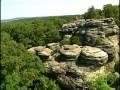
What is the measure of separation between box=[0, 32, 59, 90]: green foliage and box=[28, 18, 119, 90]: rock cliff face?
2.56 m

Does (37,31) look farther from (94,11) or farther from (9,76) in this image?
(9,76)

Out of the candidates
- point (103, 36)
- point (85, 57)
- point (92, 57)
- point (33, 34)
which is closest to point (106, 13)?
point (33, 34)

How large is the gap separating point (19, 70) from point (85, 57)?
11968mm

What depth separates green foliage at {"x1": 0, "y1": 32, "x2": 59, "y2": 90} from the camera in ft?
135

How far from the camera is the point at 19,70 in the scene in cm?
4325

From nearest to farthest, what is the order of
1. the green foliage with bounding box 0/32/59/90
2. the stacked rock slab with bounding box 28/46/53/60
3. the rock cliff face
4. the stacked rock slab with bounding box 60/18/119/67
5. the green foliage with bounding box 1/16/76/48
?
1. the green foliage with bounding box 0/32/59/90
2. the rock cliff face
3. the stacked rock slab with bounding box 28/46/53/60
4. the stacked rock slab with bounding box 60/18/119/67
5. the green foliage with bounding box 1/16/76/48

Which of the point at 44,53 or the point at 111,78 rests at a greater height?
the point at 44,53

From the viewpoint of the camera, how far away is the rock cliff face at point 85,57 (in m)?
47.0

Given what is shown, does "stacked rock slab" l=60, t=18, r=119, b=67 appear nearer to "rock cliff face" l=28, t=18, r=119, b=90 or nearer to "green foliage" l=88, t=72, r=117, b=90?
"rock cliff face" l=28, t=18, r=119, b=90

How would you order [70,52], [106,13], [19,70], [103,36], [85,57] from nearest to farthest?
1. [19,70]
2. [85,57]
3. [70,52]
4. [103,36]
5. [106,13]

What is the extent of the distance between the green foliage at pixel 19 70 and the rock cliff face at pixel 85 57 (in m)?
2.56

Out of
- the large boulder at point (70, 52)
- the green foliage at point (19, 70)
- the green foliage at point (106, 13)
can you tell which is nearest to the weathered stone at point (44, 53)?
the large boulder at point (70, 52)

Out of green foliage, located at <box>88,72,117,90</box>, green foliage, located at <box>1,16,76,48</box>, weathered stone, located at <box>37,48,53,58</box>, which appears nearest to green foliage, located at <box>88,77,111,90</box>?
green foliage, located at <box>88,72,117,90</box>

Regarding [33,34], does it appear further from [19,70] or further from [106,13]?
[19,70]
